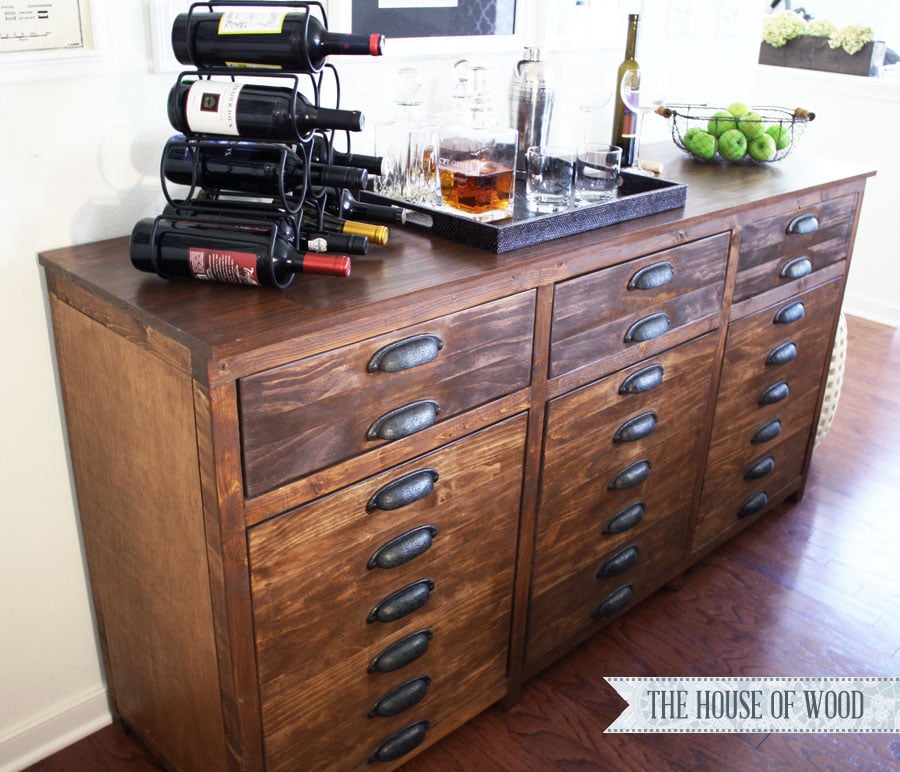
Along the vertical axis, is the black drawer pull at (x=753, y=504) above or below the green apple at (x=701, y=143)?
below

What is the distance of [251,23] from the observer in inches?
51.3

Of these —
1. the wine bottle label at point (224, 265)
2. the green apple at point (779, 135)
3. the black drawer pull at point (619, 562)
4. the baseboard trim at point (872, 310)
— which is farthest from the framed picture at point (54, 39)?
the baseboard trim at point (872, 310)

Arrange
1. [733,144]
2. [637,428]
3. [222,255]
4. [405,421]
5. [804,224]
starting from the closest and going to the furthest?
1. [222,255]
2. [405,421]
3. [637,428]
4. [804,224]
5. [733,144]

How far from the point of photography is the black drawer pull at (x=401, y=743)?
1604 millimetres

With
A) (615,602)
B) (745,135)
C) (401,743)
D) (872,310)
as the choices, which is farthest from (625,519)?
(872,310)

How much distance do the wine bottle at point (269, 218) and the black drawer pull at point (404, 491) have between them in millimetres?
342

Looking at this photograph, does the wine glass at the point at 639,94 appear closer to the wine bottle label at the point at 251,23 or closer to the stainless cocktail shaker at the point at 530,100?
the stainless cocktail shaker at the point at 530,100

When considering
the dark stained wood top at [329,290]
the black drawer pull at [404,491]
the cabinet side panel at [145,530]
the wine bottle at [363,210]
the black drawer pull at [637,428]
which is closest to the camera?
the dark stained wood top at [329,290]

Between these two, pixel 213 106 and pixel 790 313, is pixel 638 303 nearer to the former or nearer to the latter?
pixel 790 313

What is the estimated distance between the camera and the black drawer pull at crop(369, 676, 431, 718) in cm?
156

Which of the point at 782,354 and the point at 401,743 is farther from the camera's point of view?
the point at 782,354

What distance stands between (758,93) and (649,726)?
313 centimetres

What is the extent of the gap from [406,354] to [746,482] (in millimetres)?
1308

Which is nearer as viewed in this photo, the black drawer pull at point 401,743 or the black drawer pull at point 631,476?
the black drawer pull at point 401,743
